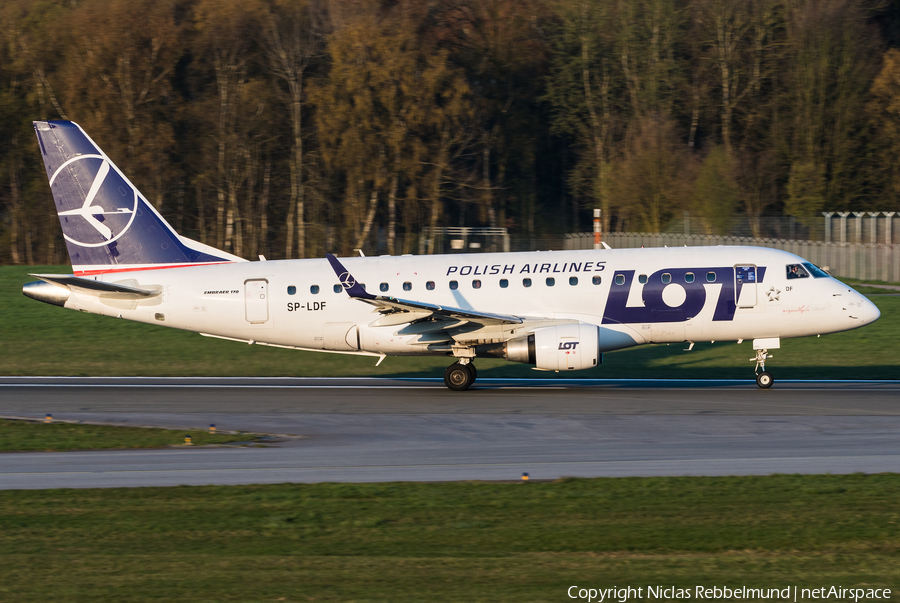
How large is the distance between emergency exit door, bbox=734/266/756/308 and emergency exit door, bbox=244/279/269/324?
11729mm

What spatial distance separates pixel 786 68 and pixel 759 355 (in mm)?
51214

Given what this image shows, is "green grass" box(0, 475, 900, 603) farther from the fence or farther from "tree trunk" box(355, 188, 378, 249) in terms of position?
"tree trunk" box(355, 188, 378, 249)

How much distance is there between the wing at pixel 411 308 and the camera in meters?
22.2

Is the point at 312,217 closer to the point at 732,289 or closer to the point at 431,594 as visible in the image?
the point at 732,289

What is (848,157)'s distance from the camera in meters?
64.9

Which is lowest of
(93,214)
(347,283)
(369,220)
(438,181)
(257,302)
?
(257,302)

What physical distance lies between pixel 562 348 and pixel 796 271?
6.37 metres

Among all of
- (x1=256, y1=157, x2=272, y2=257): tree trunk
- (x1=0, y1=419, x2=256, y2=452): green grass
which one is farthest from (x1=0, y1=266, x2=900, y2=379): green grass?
(x1=256, y1=157, x2=272, y2=257): tree trunk

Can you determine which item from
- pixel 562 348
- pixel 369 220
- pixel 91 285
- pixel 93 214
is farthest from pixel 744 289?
pixel 369 220

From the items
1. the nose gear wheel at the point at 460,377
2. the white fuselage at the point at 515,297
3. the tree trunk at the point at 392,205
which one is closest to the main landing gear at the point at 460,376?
the nose gear wheel at the point at 460,377

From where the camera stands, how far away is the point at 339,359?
2911 centimetres

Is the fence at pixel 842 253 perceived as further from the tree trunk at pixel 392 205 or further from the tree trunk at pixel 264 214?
the tree trunk at pixel 264 214

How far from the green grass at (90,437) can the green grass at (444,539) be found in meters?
3.79

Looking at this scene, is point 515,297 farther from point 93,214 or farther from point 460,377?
point 93,214
